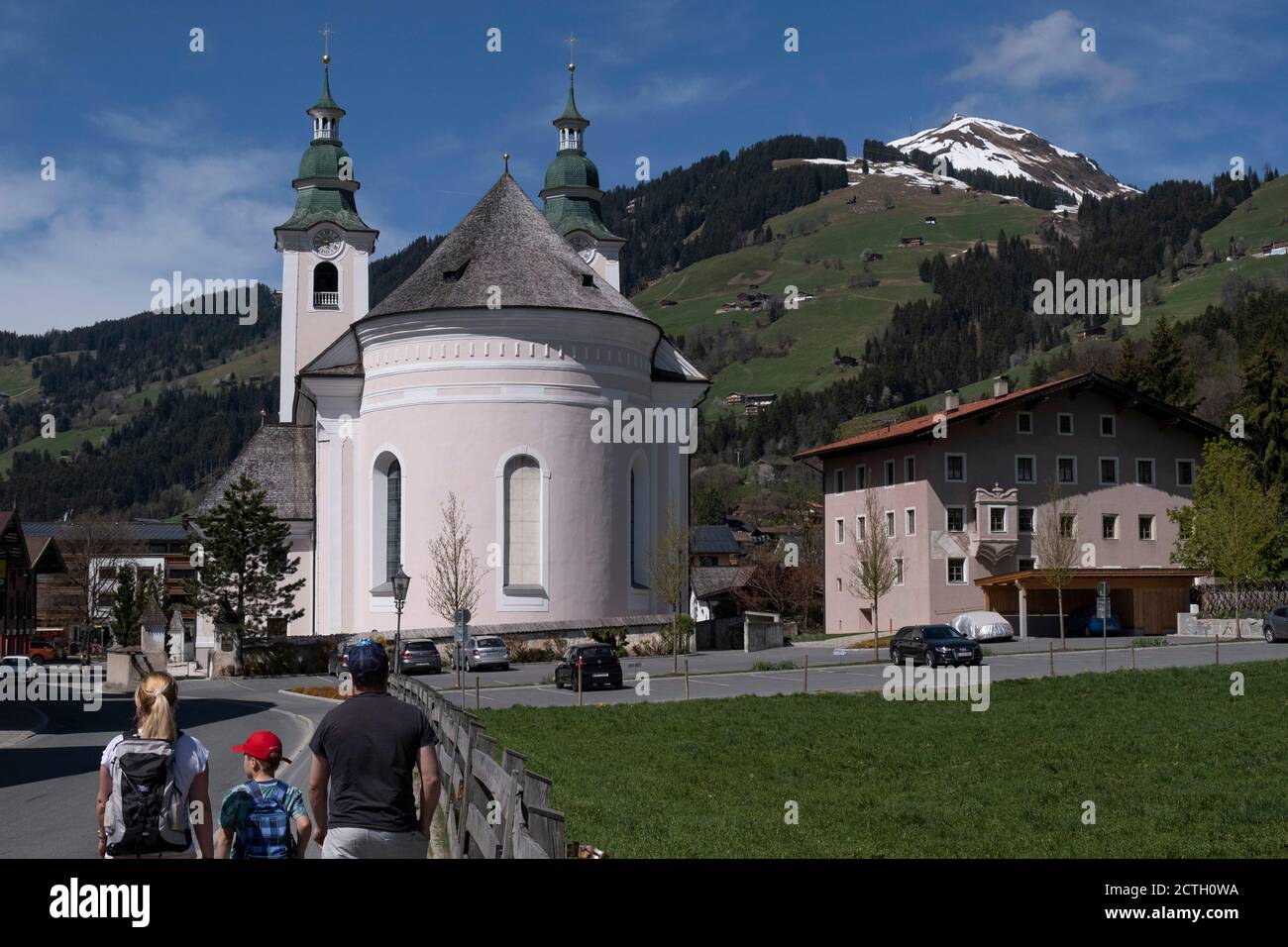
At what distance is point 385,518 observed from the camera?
5216 centimetres

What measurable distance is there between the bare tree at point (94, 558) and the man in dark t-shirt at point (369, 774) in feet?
347

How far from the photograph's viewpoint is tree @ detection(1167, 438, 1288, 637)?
53.6 m

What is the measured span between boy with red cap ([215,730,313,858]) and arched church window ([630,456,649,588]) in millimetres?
45089

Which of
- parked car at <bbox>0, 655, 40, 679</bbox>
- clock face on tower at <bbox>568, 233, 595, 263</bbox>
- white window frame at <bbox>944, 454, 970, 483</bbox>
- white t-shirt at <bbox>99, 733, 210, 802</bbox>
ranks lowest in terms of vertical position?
parked car at <bbox>0, 655, 40, 679</bbox>

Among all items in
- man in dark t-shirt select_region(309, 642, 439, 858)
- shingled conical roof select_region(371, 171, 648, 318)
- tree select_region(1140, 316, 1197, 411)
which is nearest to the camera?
man in dark t-shirt select_region(309, 642, 439, 858)

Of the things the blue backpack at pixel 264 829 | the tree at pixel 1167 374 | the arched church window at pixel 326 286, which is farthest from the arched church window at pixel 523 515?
the blue backpack at pixel 264 829

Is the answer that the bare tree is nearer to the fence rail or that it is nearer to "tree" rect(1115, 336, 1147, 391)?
"tree" rect(1115, 336, 1147, 391)

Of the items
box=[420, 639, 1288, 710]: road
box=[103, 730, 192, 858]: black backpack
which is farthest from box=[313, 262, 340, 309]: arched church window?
box=[103, 730, 192, 858]: black backpack

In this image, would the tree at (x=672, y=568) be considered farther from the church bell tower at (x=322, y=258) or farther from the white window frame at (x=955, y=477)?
the church bell tower at (x=322, y=258)

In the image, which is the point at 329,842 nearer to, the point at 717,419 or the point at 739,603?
the point at 739,603

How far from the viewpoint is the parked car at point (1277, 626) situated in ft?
147

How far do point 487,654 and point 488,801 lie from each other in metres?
36.3
